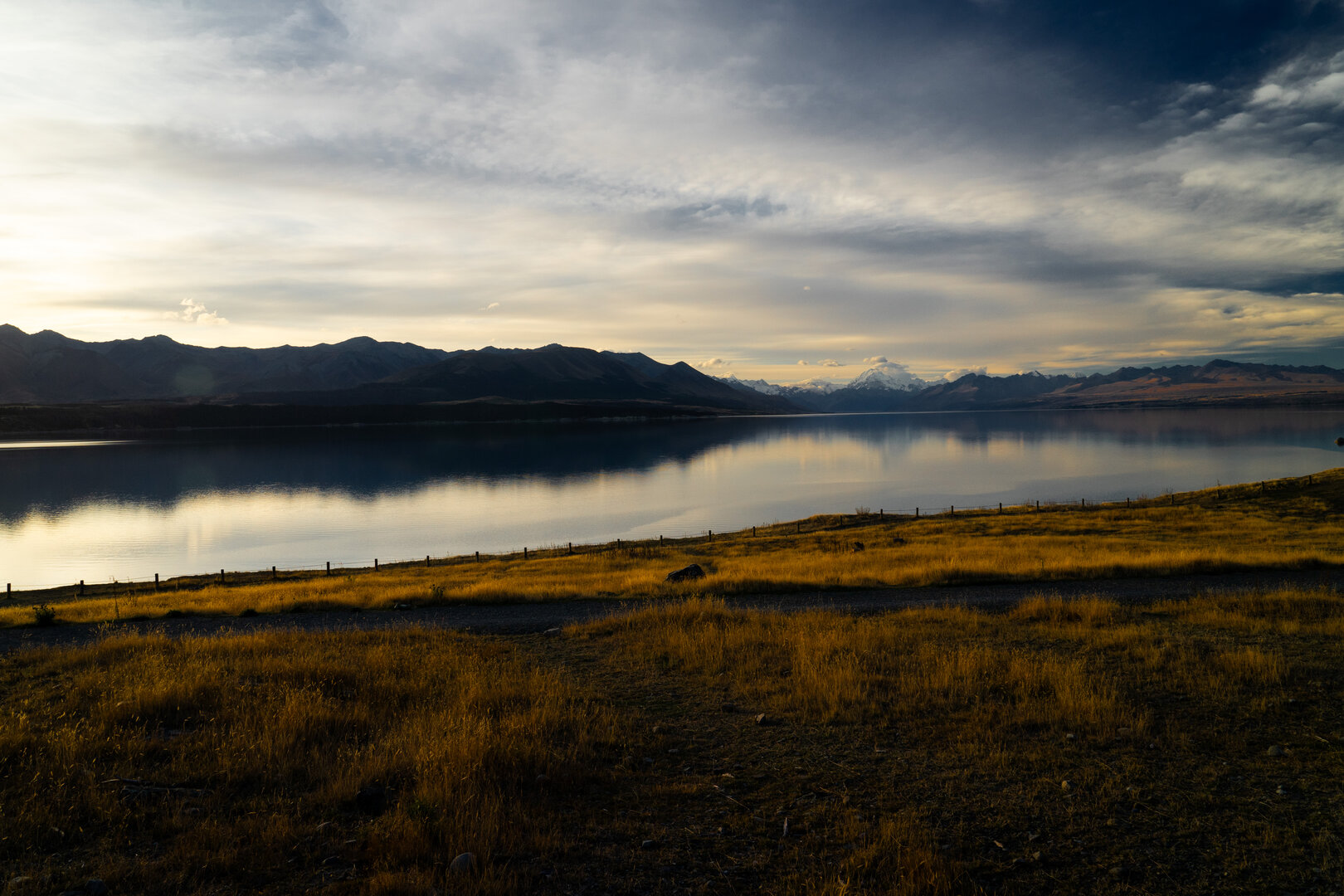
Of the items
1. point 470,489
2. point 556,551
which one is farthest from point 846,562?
point 470,489

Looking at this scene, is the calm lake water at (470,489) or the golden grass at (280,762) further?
the calm lake water at (470,489)

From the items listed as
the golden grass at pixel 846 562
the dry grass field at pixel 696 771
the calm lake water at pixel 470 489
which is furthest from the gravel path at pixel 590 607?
the calm lake water at pixel 470 489

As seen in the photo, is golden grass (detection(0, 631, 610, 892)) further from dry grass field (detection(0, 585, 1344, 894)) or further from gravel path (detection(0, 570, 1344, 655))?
gravel path (detection(0, 570, 1344, 655))

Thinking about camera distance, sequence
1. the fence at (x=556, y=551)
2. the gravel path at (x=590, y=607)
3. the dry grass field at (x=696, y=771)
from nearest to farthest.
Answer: the dry grass field at (x=696, y=771) → the gravel path at (x=590, y=607) → the fence at (x=556, y=551)

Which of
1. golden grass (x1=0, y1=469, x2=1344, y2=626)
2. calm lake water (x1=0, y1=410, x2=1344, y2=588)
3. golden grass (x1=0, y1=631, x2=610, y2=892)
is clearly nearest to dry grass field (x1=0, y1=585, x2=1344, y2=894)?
golden grass (x1=0, y1=631, x2=610, y2=892)

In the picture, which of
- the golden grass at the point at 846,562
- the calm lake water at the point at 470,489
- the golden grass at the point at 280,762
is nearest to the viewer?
the golden grass at the point at 280,762

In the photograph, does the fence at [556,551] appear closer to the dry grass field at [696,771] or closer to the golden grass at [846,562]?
the golden grass at [846,562]

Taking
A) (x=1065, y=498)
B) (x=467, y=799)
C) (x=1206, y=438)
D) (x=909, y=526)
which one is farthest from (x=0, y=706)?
(x=1206, y=438)

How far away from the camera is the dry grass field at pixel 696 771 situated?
552cm

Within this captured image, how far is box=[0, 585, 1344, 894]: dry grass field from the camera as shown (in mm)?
5520

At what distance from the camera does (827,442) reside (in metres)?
197

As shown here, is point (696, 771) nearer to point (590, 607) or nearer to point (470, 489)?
point (590, 607)

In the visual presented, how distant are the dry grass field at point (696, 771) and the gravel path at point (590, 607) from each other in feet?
18.0

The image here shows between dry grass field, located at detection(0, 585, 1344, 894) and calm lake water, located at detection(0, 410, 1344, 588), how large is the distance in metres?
45.8
